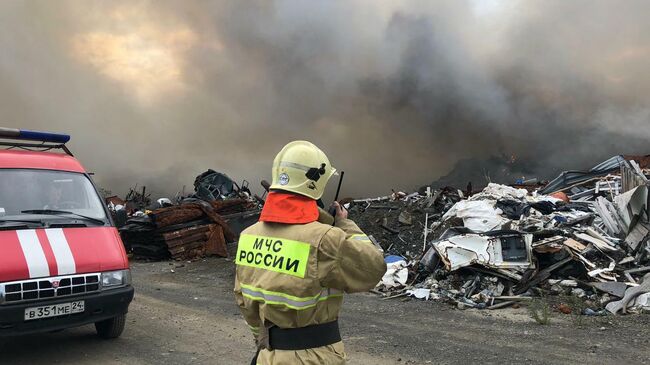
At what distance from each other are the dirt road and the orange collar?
2.88 meters

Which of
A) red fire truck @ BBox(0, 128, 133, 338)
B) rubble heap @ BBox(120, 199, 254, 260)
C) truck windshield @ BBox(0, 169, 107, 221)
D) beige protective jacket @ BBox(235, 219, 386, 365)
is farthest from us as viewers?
rubble heap @ BBox(120, 199, 254, 260)

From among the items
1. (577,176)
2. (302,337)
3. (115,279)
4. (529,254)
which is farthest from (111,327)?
(577,176)

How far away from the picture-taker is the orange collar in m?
1.86

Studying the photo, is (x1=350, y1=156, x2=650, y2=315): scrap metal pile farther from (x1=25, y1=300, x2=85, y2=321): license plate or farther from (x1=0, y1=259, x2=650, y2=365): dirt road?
(x1=25, y1=300, x2=85, y2=321): license plate

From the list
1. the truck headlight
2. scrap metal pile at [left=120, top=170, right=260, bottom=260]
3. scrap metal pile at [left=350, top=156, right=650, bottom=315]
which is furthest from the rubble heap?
the truck headlight

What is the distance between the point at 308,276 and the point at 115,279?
3307 millimetres

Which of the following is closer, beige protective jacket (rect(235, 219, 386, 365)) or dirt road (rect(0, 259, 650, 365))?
beige protective jacket (rect(235, 219, 386, 365))

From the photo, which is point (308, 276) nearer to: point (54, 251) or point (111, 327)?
point (54, 251)

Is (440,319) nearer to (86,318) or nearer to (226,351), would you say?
(226,351)

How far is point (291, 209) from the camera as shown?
1.86 metres

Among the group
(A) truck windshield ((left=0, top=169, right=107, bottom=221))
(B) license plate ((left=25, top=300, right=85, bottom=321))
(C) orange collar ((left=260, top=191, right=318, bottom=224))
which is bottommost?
(B) license plate ((left=25, top=300, right=85, bottom=321))

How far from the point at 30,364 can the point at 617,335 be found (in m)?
5.61

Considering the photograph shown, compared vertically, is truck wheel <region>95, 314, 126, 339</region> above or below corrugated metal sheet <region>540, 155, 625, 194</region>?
below

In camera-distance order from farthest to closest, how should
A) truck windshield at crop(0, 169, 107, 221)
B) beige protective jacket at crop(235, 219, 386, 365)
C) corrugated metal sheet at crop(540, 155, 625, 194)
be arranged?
corrugated metal sheet at crop(540, 155, 625, 194) < truck windshield at crop(0, 169, 107, 221) < beige protective jacket at crop(235, 219, 386, 365)
